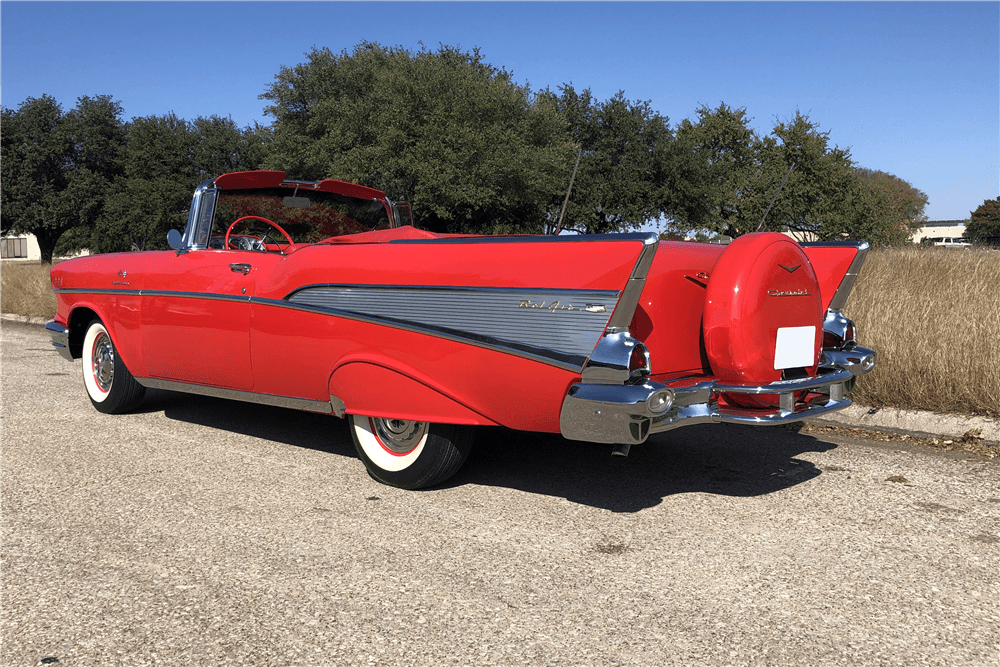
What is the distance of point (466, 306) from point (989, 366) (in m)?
3.73

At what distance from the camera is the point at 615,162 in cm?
3825

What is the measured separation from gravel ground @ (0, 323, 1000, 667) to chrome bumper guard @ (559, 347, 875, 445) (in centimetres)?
46

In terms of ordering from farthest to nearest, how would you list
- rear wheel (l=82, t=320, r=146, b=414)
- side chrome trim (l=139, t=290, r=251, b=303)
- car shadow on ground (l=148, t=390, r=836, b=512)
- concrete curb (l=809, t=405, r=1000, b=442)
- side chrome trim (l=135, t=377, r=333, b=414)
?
1. rear wheel (l=82, t=320, r=146, b=414)
2. concrete curb (l=809, t=405, r=1000, b=442)
3. side chrome trim (l=139, t=290, r=251, b=303)
4. side chrome trim (l=135, t=377, r=333, b=414)
5. car shadow on ground (l=148, t=390, r=836, b=512)

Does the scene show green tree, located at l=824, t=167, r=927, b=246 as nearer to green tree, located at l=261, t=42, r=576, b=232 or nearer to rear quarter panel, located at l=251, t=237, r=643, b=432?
green tree, located at l=261, t=42, r=576, b=232

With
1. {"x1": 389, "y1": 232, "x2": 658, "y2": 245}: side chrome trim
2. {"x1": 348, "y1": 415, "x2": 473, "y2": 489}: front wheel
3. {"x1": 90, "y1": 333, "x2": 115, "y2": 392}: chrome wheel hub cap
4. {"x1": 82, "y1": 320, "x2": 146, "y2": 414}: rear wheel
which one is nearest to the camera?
{"x1": 389, "y1": 232, "x2": 658, "y2": 245}: side chrome trim

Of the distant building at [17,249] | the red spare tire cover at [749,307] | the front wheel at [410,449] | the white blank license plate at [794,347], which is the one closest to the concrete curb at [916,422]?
the white blank license plate at [794,347]

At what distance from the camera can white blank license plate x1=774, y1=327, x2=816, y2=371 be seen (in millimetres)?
3691

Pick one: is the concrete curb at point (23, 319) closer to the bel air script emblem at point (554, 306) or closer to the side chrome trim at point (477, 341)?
the side chrome trim at point (477, 341)

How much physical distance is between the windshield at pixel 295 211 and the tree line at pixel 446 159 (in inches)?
991

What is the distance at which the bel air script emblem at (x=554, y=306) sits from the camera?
320 cm

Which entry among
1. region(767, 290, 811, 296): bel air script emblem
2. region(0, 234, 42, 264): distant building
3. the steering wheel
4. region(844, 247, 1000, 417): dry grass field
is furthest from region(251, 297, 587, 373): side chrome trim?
region(0, 234, 42, 264): distant building

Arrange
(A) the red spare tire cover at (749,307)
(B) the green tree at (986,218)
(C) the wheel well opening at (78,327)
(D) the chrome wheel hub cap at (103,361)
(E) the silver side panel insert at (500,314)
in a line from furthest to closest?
(B) the green tree at (986,218) → (C) the wheel well opening at (78,327) → (D) the chrome wheel hub cap at (103,361) → (A) the red spare tire cover at (749,307) → (E) the silver side panel insert at (500,314)

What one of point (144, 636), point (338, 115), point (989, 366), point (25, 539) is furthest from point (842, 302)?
point (338, 115)

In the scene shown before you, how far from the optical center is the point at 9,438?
5.16m
